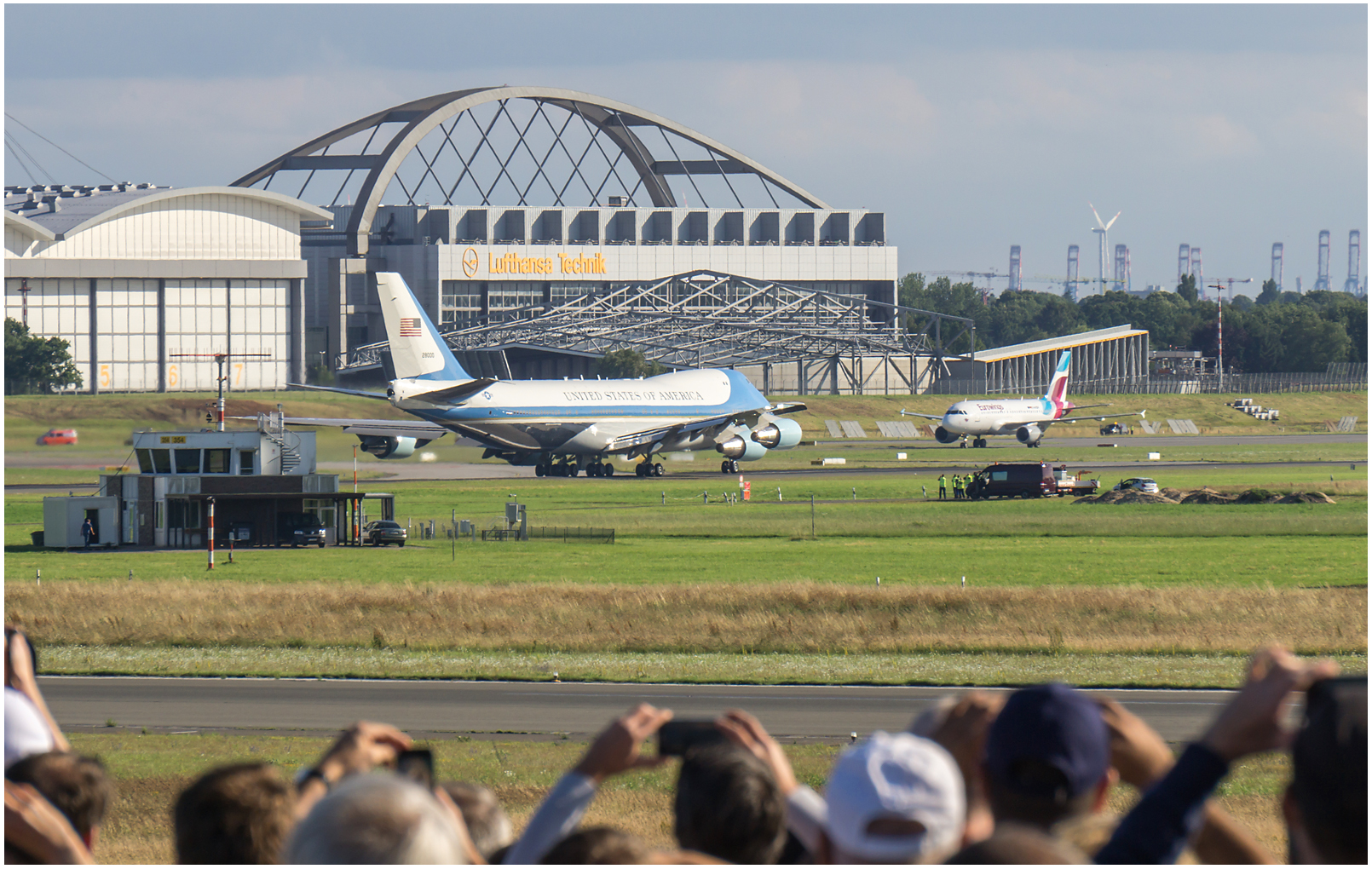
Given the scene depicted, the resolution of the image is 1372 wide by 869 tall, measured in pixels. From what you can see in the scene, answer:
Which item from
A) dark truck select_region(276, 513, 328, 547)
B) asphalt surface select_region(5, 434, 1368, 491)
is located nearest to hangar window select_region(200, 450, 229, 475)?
dark truck select_region(276, 513, 328, 547)

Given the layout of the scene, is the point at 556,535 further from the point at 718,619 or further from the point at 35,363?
the point at 35,363

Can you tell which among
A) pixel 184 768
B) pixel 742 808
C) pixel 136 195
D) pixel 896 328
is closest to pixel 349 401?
pixel 136 195

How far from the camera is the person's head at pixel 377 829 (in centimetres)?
470

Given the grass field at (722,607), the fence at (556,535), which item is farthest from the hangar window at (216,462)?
the fence at (556,535)

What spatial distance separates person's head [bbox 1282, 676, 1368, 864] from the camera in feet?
14.3

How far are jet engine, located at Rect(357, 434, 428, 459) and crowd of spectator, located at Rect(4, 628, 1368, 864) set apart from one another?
7560 centimetres

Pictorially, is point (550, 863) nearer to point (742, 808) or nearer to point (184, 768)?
point (742, 808)

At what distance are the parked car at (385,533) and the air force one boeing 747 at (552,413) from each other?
22343 millimetres

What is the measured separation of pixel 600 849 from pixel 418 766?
39.3 inches

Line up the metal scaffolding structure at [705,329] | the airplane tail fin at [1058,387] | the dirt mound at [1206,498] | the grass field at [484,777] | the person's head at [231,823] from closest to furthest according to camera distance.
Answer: the person's head at [231,823], the grass field at [484,777], the dirt mound at [1206,498], the airplane tail fin at [1058,387], the metal scaffolding structure at [705,329]

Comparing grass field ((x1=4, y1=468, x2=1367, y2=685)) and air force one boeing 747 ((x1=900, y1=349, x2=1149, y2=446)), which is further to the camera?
air force one boeing 747 ((x1=900, y1=349, x2=1149, y2=446))

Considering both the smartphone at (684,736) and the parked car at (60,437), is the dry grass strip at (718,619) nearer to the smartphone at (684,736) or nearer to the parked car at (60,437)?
the smartphone at (684,736)

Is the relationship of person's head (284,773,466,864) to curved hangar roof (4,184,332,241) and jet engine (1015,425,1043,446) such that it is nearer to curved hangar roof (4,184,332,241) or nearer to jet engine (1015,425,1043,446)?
Answer: jet engine (1015,425,1043,446)

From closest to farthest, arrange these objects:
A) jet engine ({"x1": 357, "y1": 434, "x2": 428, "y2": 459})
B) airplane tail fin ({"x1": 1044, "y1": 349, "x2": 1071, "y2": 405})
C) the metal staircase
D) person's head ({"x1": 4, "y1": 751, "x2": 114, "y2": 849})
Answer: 1. person's head ({"x1": 4, "y1": 751, "x2": 114, "y2": 849})
2. the metal staircase
3. jet engine ({"x1": 357, "y1": 434, "x2": 428, "y2": 459})
4. airplane tail fin ({"x1": 1044, "y1": 349, "x2": 1071, "y2": 405})
